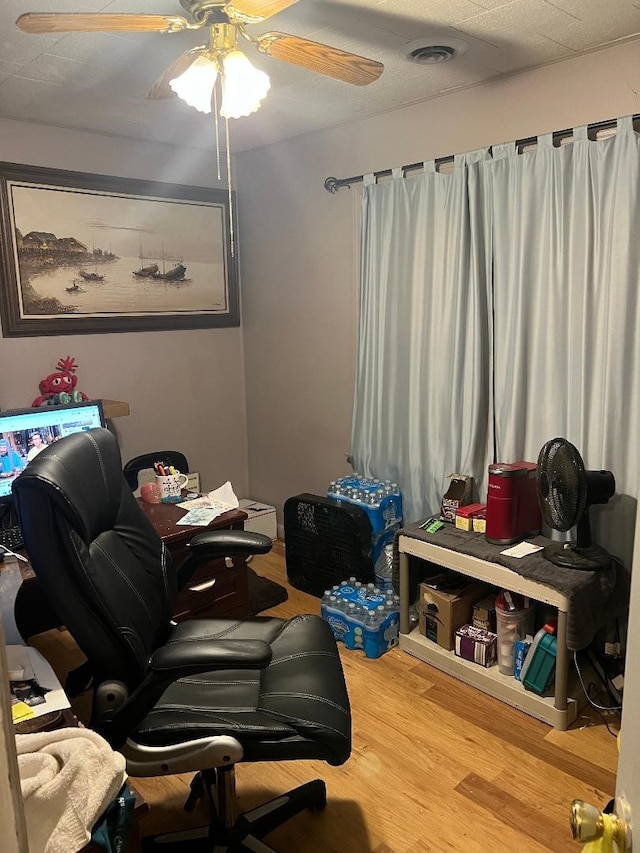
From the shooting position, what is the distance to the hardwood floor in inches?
73.2

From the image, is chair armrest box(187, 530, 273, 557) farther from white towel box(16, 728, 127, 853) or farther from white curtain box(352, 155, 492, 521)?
white curtain box(352, 155, 492, 521)

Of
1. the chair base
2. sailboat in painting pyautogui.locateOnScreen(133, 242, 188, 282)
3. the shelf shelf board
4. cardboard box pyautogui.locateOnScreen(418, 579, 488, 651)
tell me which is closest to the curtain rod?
sailboat in painting pyautogui.locateOnScreen(133, 242, 188, 282)

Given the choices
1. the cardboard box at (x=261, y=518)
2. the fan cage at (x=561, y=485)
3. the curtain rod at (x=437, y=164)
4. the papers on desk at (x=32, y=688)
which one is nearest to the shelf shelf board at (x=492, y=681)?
the fan cage at (x=561, y=485)

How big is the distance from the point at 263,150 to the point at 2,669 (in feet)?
12.3

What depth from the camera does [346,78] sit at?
196cm

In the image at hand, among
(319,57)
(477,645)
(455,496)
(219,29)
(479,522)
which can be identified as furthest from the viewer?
(455,496)

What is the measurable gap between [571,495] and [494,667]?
80 centimetres

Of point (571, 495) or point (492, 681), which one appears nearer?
point (571, 495)

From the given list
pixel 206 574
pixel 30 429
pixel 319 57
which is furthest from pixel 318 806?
pixel 319 57

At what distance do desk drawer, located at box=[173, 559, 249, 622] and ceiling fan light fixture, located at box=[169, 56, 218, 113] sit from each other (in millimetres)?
1625

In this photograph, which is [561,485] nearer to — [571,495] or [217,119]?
[571,495]

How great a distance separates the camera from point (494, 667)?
256cm

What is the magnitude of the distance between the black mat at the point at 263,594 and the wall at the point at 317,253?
65 centimetres

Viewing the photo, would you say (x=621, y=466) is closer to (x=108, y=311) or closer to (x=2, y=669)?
(x=2, y=669)
